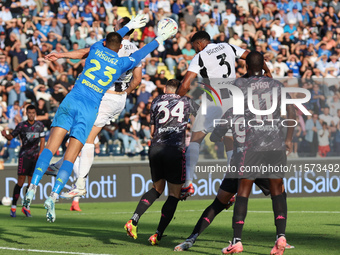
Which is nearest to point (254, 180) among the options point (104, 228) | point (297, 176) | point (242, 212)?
point (242, 212)

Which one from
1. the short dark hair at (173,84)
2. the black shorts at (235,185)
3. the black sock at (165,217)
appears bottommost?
the black sock at (165,217)

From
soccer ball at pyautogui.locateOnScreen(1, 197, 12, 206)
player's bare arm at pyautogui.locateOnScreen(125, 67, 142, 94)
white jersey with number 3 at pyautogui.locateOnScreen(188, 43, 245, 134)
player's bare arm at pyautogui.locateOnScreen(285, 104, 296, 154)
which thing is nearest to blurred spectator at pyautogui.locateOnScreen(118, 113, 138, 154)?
soccer ball at pyautogui.locateOnScreen(1, 197, 12, 206)

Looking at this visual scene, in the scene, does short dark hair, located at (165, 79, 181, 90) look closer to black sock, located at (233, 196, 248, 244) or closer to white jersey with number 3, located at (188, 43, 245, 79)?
white jersey with number 3, located at (188, 43, 245, 79)

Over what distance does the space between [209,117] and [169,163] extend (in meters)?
1.45

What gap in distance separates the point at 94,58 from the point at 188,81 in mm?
1393

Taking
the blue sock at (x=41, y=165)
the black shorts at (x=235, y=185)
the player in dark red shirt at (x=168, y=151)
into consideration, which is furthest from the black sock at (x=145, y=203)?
Result: the blue sock at (x=41, y=165)

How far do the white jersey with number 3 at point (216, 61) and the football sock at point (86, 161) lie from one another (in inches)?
80.5

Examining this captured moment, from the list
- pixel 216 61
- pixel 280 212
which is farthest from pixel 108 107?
pixel 280 212

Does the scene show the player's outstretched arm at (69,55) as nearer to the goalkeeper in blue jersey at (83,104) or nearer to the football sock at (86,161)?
the goalkeeper in blue jersey at (83,104)

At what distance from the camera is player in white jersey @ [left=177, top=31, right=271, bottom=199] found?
951 centimetres

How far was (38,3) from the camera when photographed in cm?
2277

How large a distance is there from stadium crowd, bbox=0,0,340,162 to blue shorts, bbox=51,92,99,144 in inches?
353

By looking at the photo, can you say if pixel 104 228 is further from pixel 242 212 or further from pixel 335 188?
pixel 335 188

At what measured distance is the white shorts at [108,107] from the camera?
32.8 feet
